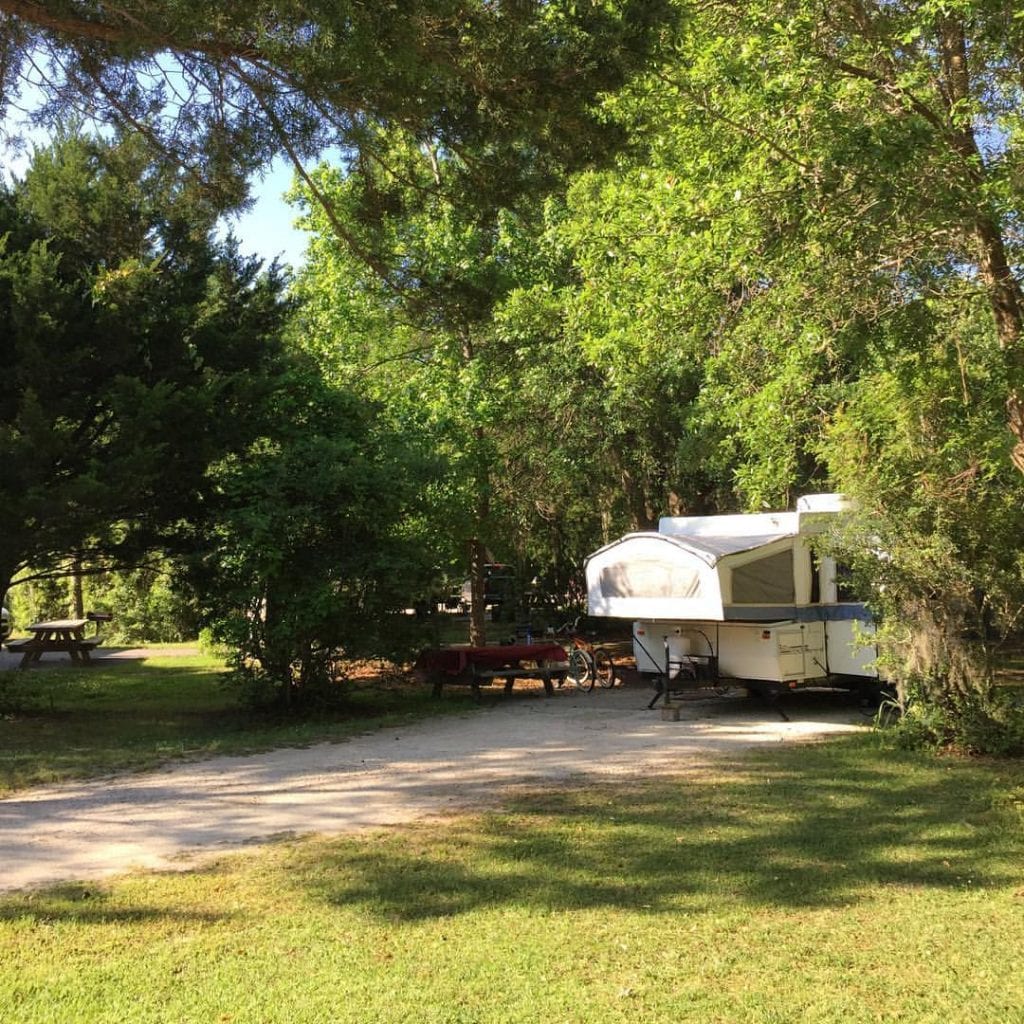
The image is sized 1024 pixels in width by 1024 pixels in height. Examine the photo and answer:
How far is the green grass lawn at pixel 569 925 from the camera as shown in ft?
13.0

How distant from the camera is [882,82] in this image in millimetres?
8234

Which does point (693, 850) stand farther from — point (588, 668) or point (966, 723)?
point (588, 668)

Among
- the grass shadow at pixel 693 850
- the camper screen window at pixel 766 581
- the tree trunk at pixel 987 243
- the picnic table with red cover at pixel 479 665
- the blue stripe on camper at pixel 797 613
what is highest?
the tree trunk at pixel 987 243

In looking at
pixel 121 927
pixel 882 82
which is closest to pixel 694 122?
pixel 882 82

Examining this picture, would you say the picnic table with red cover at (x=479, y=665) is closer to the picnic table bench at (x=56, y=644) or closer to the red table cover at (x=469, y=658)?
the red table cover at (x=469, y=658)

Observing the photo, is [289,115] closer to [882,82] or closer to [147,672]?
[882,82]

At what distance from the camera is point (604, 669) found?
1622 cm

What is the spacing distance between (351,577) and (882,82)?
751cm

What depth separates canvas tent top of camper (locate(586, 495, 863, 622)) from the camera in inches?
460

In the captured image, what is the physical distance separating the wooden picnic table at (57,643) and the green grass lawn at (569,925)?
49.2 ft

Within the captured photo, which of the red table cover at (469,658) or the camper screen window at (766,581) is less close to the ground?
the camper screen window at (766,581)

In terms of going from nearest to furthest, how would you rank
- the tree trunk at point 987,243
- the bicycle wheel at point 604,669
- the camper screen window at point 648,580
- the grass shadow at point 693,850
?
the grass shadow at point 693,850
the tree trunk at point 987,243
the camper screen window at point 648,580
the bicycle wheel at point 604,669

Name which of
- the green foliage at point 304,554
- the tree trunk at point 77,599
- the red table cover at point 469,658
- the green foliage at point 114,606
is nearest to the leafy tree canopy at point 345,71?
the green foliage at point 304,554

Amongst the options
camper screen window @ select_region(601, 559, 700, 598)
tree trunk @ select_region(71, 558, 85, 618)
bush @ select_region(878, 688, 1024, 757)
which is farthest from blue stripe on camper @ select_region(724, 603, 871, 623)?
tree trunk @ select_region(71, 558, 85, 618)
